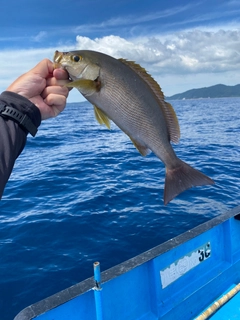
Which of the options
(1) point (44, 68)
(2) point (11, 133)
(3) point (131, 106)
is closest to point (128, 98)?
(3) point (131, 106)

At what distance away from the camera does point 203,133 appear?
2417 cm

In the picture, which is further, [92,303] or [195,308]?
[195,308]

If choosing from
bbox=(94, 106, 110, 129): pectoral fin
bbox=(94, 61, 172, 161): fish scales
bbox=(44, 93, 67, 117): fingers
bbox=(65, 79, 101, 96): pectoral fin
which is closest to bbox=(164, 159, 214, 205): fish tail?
bbox=(94, 61, 172, 161): fish scales

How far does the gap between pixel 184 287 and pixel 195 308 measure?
0.33 metres

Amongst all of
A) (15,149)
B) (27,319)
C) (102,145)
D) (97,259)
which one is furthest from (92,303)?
(102,145)

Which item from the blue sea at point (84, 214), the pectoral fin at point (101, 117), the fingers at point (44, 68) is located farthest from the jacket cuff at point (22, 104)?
the blue sea at point (84, 214)

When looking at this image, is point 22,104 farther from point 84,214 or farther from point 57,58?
point 84,214

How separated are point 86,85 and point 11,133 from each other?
0.66 m

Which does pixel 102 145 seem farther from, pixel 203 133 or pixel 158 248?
pixel 158 248

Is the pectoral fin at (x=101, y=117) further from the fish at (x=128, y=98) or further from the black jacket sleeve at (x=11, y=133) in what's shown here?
the black jacket sleeve at (x=11, y=133)

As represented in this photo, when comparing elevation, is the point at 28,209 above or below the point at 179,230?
above

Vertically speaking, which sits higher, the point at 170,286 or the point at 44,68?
the point at 44,68

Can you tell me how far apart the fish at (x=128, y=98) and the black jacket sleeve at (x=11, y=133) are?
1.34 feet

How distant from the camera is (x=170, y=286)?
4.18 m
